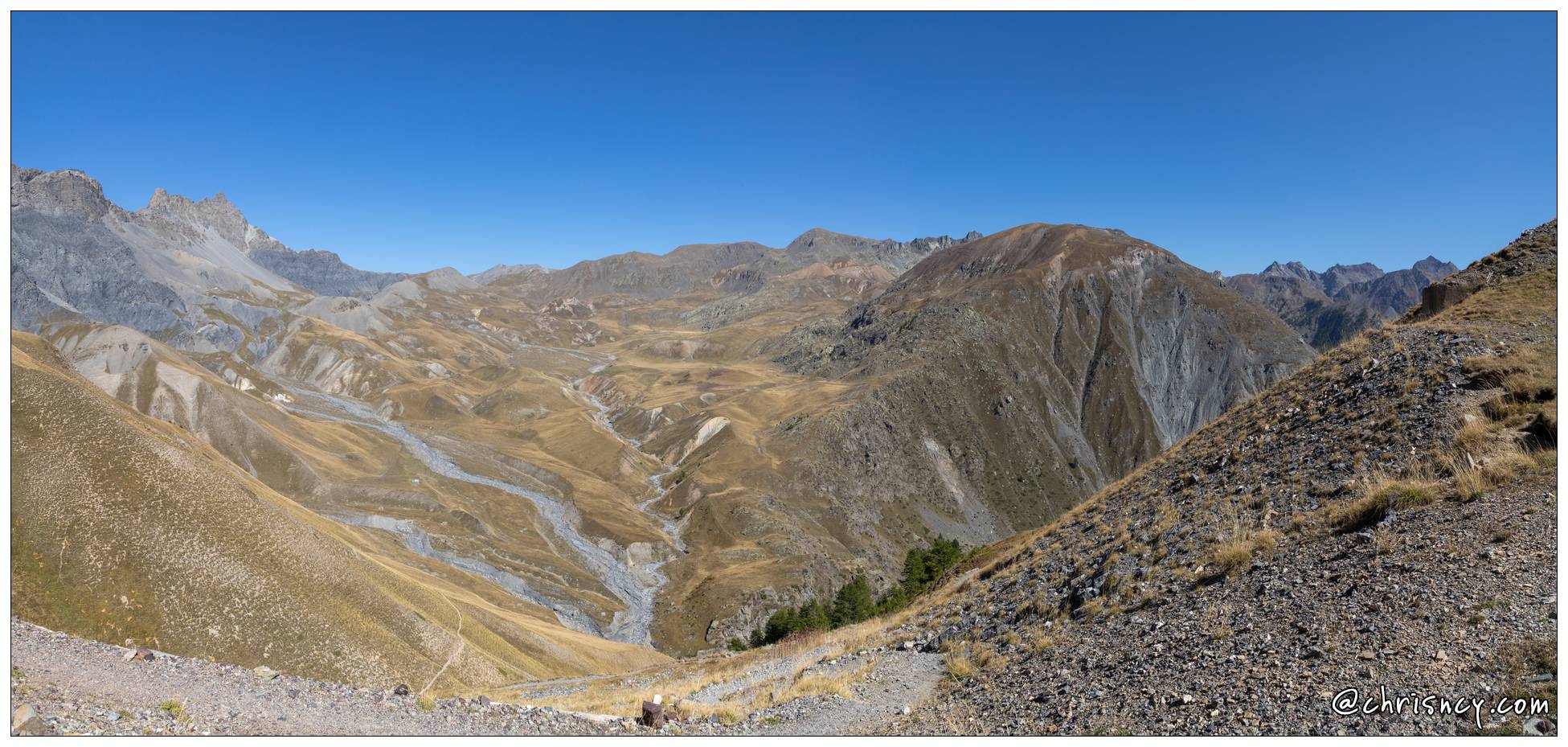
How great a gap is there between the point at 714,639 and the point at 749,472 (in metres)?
49.0

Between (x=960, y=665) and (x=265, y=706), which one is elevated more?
(x=265, y=706)

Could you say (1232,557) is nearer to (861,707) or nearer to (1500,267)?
(861,707)

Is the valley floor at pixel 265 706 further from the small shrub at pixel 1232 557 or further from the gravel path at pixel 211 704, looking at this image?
the small shrub at pixel 1232 557

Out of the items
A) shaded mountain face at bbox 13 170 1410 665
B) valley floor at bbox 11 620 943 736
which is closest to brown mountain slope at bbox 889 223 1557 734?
valley floor at bbox 11 620 943 736

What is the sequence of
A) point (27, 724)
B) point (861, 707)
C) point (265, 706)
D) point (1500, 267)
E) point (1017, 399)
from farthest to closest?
point (1017, 399) → point (1500, 267) → point (861, 707) → point (265, 706) → point (27, 724)

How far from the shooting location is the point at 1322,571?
13.8 m

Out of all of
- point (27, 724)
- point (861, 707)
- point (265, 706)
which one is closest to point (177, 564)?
point (265, 706)

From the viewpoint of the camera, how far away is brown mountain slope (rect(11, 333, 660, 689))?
910 inches

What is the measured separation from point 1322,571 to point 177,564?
3277 centimetres

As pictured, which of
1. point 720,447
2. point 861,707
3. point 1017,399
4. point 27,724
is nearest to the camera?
point 27,724

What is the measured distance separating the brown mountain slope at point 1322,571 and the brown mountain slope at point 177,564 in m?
21.0

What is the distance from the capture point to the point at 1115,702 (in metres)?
12.5

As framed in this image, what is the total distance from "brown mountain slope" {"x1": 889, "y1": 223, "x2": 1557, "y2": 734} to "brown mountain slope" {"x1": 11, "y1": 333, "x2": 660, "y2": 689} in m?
21.0

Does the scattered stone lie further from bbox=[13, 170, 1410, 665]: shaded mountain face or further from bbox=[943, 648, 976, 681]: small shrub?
bbox=[13, 170, 1410, 665]: shaded mountain face
